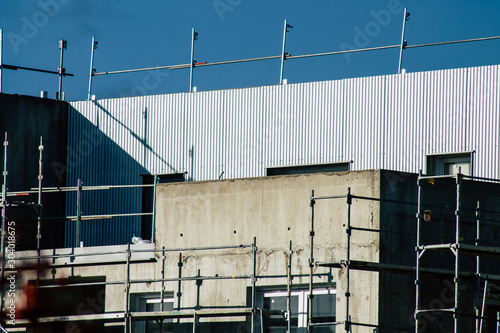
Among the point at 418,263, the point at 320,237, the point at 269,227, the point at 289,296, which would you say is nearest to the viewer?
the point at 418,263

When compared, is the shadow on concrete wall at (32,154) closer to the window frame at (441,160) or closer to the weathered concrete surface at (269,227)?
the weathered concrete surface at (269,227)

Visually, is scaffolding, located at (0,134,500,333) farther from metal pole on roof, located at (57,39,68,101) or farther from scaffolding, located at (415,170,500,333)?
metal pole on roof, located at (57,39,68,101)

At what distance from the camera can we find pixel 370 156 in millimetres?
22859

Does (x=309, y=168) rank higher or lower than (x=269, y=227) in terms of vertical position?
higher

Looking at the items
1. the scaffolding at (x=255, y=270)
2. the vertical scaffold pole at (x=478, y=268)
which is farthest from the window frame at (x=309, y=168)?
the vertical scaffold pole at (x=478, y=268)

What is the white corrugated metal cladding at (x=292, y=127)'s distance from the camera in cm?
2195

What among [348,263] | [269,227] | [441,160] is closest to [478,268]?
[348,263]

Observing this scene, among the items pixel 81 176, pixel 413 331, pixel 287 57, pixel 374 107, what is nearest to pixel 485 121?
pixel 374 107

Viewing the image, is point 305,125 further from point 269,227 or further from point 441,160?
Answer: point 269,227

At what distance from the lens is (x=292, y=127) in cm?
2391

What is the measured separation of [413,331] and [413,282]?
2.59 feet

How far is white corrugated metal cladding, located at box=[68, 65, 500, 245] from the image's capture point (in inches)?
864

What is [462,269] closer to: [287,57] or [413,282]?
[413,282]

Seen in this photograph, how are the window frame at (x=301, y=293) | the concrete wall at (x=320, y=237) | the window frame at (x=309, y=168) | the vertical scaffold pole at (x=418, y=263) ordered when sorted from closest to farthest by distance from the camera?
the vertical scaffold pole at (x=418, y=263)
the concrete wall at (x=320, y=237)
the window frame at (x=301, y=293)
the window frame at (x=309, y=168)
